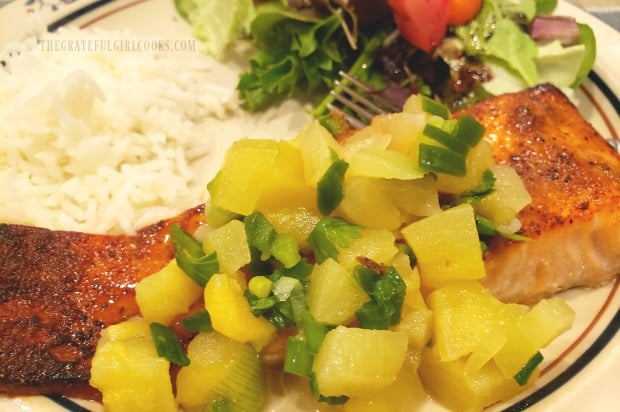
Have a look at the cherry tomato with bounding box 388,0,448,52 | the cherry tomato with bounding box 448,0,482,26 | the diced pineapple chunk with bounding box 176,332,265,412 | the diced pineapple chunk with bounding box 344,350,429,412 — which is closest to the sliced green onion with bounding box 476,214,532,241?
the diced pineapple chunk with bounding box 344,350,429,412

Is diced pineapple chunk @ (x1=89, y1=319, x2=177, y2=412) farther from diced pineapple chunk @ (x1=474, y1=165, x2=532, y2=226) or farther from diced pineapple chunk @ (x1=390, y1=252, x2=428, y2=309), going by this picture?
diced pineapple chunk @ (x1=474, y1=165, x2=532, y2=226)

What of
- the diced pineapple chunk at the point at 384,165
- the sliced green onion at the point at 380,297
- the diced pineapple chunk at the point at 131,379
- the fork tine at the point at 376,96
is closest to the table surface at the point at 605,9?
the fork tine at the point at 376,96

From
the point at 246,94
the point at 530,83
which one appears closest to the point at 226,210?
the point at 246,94

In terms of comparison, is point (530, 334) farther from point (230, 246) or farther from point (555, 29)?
point (555, 29)

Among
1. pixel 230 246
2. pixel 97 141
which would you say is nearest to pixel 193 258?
pixel 230 246

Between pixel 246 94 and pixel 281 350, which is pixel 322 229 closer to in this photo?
pixel 281 350
